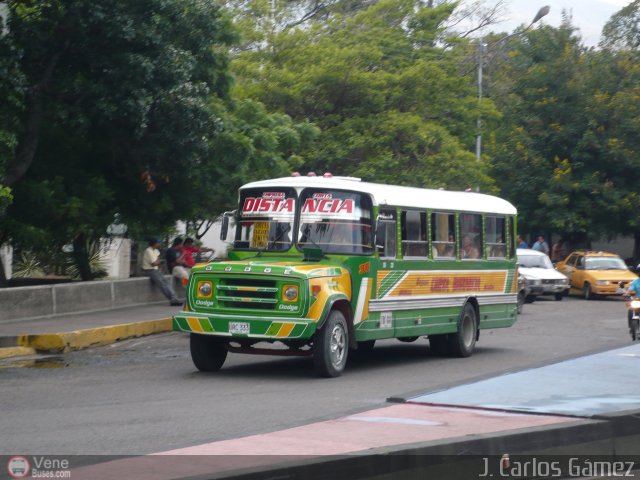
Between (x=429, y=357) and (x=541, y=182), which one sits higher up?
(x=541, y=182)

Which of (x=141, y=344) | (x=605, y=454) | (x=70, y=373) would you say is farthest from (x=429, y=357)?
(x=605, y=454)

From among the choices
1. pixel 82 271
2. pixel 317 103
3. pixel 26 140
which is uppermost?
pixel 317 103

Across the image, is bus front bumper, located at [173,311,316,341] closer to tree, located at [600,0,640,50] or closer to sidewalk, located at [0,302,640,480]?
sidewalk, located at [0,302,640,480]

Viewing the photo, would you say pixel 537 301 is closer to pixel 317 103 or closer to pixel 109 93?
pixel 317 103

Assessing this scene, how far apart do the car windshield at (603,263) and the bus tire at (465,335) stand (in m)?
18.8

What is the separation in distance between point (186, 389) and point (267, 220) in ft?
10.9

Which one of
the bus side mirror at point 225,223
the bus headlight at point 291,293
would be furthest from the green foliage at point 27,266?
the bus headlight at point 291,293

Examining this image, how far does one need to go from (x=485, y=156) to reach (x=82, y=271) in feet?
70.9

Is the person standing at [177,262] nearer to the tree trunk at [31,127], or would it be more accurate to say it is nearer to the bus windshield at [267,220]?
the tree trunk at [31,127]

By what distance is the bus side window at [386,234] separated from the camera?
15305mm

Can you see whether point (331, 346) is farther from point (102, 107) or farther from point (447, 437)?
point (102, 107)

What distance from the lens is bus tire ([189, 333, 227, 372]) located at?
14.6 meters

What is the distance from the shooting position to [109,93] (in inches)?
807

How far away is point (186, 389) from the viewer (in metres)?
12.9
